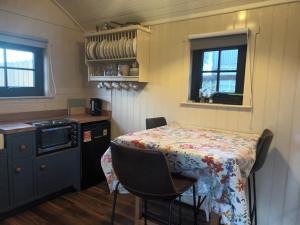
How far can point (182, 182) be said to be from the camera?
1.59 metres

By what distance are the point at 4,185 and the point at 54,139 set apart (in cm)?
61

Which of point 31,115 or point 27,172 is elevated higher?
point 31,115

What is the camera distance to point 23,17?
2.57 metres

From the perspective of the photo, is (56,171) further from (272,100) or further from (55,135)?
(272,100)

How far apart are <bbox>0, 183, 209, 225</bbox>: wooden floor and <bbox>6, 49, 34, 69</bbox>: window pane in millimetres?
1593

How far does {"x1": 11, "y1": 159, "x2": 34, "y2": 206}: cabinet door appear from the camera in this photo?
2176 millimetres

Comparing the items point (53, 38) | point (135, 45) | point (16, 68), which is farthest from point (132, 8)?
point (16, 68)

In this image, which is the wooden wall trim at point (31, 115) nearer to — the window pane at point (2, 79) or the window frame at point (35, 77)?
the window frame at point (35, 77)

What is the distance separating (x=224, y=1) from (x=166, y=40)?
2.33 ft

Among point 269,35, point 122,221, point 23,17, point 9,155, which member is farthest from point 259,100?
point 23,17

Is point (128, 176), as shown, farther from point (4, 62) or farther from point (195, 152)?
point (4, 62)

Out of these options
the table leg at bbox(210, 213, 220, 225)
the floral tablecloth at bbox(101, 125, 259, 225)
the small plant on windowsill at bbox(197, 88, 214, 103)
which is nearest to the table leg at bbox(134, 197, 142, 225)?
the floral tablecloth at bbox(101, 125, 259, 225)

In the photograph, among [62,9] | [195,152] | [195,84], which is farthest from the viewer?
[62,9]

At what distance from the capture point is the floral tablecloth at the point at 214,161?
1312 mm
